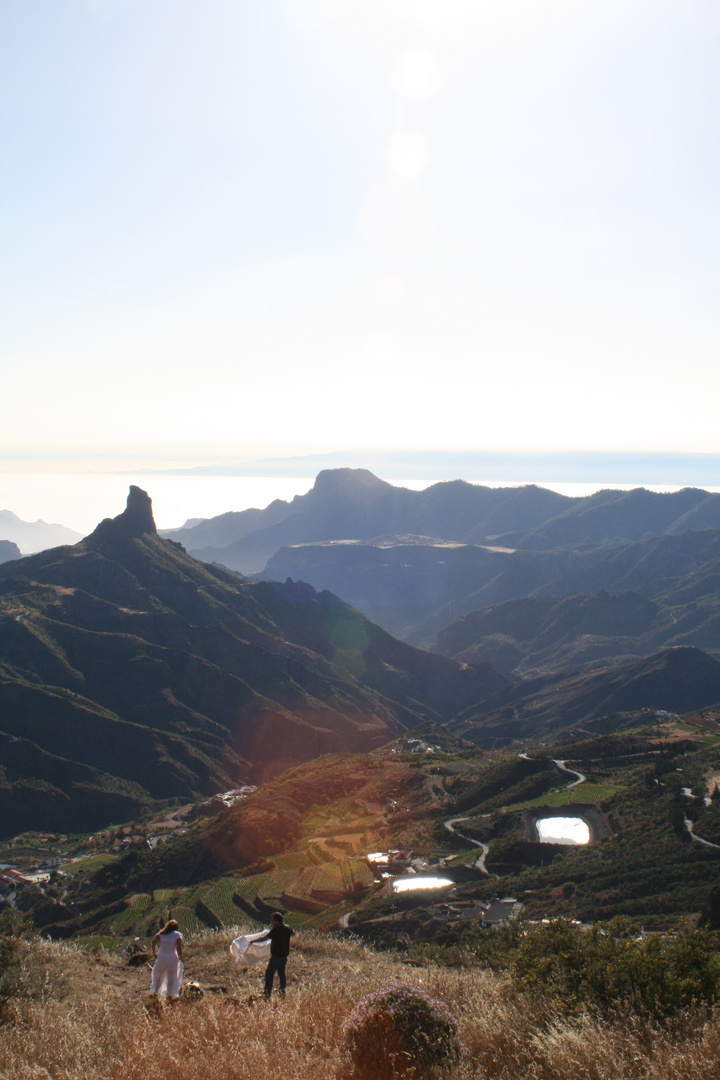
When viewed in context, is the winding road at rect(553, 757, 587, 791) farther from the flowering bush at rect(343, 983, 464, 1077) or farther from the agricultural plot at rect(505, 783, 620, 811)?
the flowering bush at rect(343, 983, 464, 1077)

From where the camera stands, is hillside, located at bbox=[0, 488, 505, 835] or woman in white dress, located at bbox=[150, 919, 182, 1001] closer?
woman in white dress, located at bbox=[150, 919, 182, 1001]

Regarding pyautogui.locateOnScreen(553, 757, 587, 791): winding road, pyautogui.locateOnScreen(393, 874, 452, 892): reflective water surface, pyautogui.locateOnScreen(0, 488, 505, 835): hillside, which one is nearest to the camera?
pyautogui.locateOnScreen(393, 874, 452, 892): reflective water surface

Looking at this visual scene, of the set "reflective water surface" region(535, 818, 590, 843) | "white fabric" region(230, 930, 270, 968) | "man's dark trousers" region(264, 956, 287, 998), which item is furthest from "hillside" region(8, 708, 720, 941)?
"man's dark trousers" region(264, 956, 287, 998)

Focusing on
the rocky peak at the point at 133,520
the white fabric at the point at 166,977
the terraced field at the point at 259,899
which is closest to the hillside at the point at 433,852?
Result: the terraced field at the point at 259,899

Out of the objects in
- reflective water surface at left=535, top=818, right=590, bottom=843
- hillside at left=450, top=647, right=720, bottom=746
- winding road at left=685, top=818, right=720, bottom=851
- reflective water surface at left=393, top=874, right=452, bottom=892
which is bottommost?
hillside at left=450, top=647, right=720, bottom=746

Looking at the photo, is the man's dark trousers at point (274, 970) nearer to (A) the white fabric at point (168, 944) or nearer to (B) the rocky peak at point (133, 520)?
(A) the white fabric at point (168, 944)

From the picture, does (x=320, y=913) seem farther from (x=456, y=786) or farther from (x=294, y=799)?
(x=456, y=786)

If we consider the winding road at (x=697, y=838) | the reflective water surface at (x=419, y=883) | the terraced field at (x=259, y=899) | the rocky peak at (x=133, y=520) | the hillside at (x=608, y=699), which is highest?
the rocky peak at (x=133, y=520)
